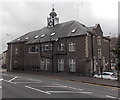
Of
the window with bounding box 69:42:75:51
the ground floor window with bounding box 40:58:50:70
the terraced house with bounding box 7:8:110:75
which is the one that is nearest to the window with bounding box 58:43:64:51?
the terraced house with bounding box 7:8:110:75

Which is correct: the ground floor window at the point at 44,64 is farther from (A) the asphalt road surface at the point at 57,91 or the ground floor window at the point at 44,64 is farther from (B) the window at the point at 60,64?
(A) the asphalt road surface at the point at 57,91

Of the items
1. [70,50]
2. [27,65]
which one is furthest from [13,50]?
[70,50]

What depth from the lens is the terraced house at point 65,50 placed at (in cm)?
3466

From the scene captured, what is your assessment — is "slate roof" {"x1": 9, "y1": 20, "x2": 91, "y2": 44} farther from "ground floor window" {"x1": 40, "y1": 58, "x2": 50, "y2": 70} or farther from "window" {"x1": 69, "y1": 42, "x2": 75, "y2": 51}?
"ground floor window" {"x1": 40, "y1": 58, "x2": 50, "y2": 70}

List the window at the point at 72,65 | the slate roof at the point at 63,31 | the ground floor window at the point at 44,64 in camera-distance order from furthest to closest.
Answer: the ground floor window at the point at 44,64 → the slate roof at the point at 63,31 → the window at the point at 72,65

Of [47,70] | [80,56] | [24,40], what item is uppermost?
[24,40]

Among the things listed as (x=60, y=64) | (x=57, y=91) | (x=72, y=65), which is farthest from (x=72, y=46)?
(x=57, y=91)

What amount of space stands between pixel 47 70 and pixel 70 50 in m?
7.41

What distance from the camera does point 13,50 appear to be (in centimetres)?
5188

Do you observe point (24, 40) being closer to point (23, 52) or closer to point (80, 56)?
point (23, 52)

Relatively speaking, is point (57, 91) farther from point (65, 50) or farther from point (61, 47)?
point (61, 47)

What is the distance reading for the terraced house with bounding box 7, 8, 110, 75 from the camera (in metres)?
34.7

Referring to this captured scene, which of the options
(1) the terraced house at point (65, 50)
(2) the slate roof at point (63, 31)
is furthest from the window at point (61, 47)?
(2) the slate roof at point (63, 31)

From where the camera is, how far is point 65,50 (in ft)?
121
